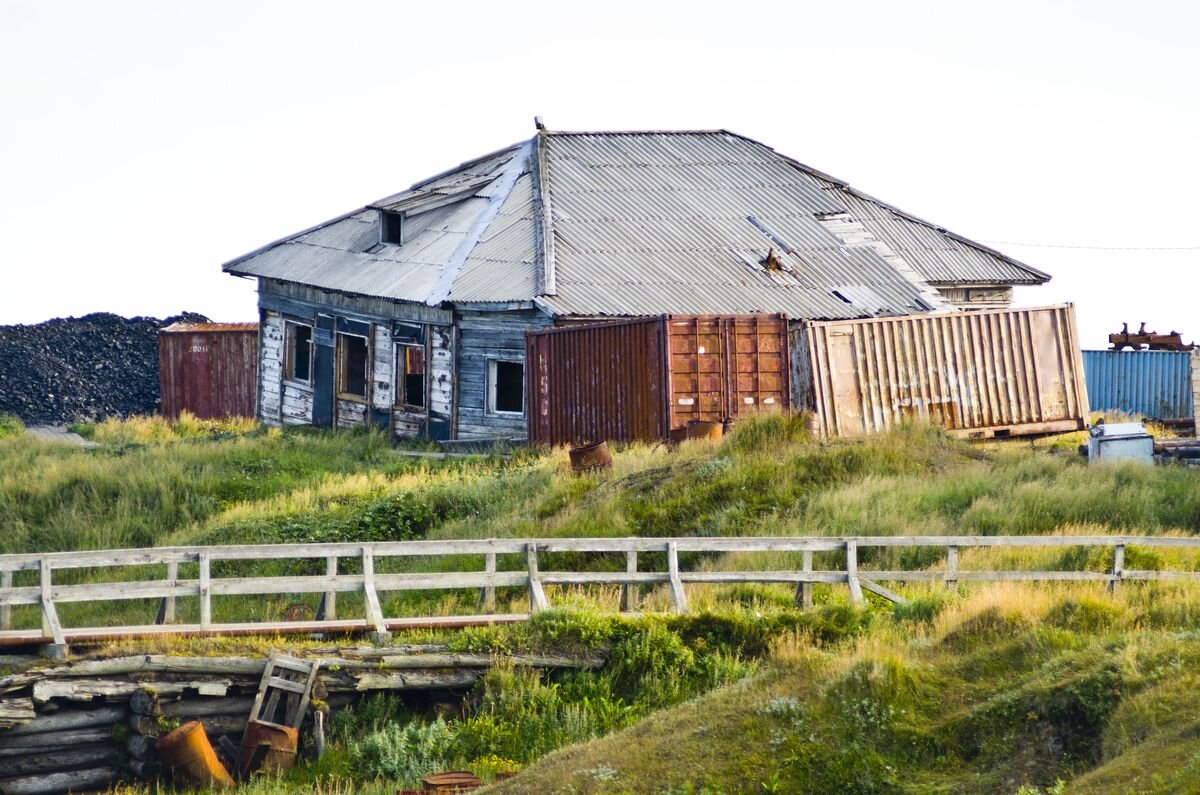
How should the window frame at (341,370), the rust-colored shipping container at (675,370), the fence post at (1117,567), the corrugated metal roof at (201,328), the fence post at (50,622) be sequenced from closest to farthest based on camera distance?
1. the fence post at (50,622)
2. the fence post at (1117,567)
3. the rust-colored shipping container at (675,370)
4. the window frame at (341,370)
5. the corrugated metal roof at (201,328)

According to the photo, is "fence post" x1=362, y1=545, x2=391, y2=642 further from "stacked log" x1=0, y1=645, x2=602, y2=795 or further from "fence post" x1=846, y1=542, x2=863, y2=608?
"fence post" x1=846, y1=542, x2=863, y2=608

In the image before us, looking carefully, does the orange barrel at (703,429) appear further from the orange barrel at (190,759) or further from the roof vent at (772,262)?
the orange barrel at (190,759)

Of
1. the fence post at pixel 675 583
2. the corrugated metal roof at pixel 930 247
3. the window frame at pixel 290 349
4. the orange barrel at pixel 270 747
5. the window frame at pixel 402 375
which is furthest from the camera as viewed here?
the corrugated metal roof at pixel 930 247

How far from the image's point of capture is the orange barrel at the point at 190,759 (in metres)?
14.8

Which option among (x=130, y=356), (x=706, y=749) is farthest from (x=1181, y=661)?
(x=130, y=356)

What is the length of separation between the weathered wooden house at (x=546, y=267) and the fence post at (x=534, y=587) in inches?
475

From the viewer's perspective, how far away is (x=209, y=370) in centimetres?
4134

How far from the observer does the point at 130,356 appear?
47.5m

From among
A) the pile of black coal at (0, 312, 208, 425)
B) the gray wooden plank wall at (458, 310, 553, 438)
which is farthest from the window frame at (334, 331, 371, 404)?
the pile of black coal at (0, 312, 208, 425)

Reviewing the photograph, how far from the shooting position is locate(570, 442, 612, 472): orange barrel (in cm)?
2469

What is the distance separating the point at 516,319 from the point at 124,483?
7507 mm

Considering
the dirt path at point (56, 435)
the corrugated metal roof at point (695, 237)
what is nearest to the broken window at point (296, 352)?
the dirt path at point (56, 435)

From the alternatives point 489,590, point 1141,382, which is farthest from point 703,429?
point 1141,382

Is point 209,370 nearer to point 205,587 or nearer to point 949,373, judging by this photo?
point 949,373
